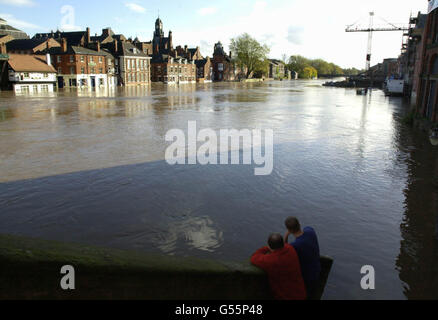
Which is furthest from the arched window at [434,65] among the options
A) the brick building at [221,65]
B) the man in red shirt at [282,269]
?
the brick building at [221,65]

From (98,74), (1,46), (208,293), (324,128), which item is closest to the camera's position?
(208,293)

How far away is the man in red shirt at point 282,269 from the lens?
13.1ft

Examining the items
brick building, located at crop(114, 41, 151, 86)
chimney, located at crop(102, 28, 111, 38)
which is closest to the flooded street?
brick building, located at crop(114, 41, 151, 86)

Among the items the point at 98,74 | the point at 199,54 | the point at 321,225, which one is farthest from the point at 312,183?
the point at 199,54

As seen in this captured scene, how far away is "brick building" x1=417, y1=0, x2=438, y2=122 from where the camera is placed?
68.1 ft

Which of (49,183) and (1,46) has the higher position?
(1,46)

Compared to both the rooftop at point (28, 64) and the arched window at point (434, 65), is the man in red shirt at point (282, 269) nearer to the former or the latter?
the arched window at point (434, 65)

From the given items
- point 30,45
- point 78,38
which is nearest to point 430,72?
point 30,45

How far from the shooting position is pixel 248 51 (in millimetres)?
121125

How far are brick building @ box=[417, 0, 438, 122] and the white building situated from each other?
5120 centimetres

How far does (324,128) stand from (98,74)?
6074 cm

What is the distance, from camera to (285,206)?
8.20 meters
